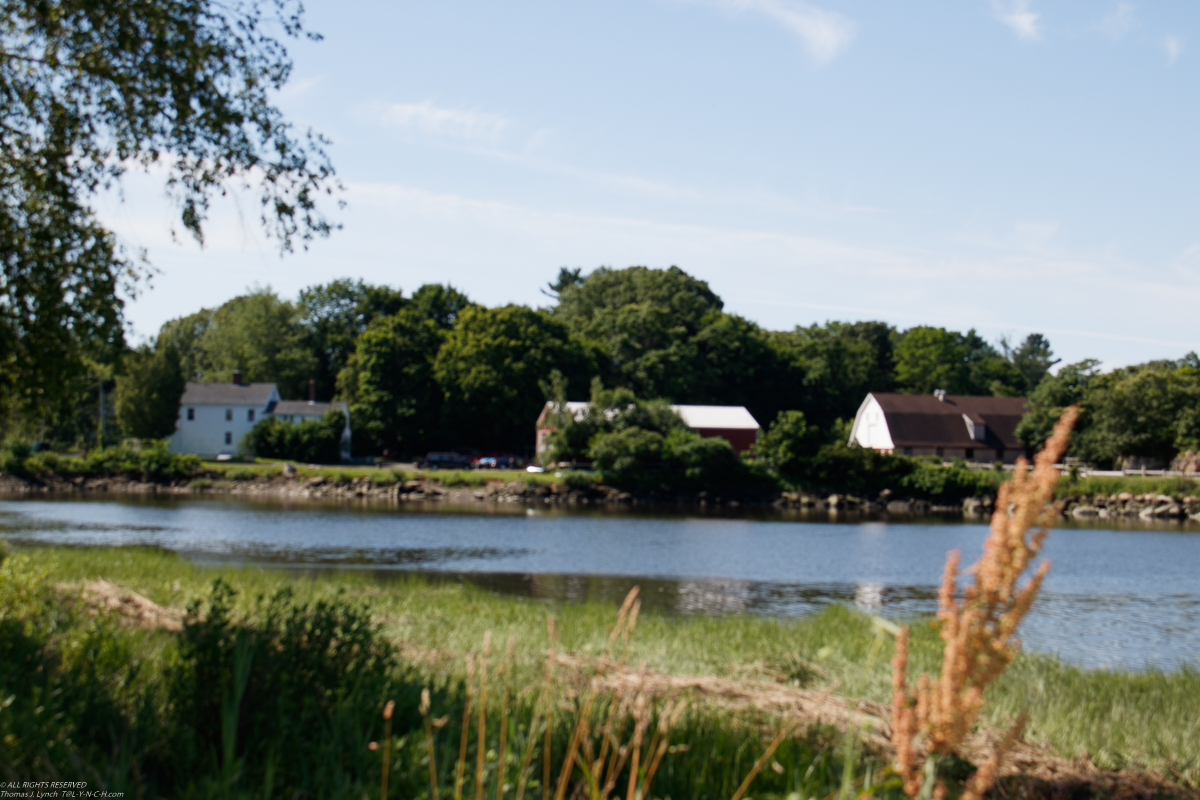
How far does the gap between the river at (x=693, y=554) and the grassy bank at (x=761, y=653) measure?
11.1 ft

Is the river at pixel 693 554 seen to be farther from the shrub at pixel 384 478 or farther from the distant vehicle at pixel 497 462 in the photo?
the distant vehicle at pixel 497 462

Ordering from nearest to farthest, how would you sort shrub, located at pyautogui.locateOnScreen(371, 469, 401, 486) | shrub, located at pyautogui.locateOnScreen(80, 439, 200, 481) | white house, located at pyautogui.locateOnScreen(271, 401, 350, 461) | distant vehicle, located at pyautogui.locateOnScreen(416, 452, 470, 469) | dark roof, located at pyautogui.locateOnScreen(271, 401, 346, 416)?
shrub, located at pyautogui.locateOnScreen(371, 469, 401, 486)
shrub, located at pyautogui.locateOnScreen(80, 439, 200, 481)
distant vehicle, located at pyautogui.locateOnScreen(416, 452, 470, 469)
white house, located at pyautogui.locateOnScreen(271, 401, 350, 461)
dark roof, located at pyautogui.locateOnScreen(271, 401, 346, 416)

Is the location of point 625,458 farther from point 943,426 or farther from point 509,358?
point 943,426

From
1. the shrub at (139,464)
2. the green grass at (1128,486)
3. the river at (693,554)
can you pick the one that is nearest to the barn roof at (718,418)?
the river at (693,554)

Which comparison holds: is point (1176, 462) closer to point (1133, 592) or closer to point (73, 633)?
point (1133, 592)

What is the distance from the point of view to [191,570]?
1883cm

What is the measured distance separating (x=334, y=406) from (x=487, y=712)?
7524cm

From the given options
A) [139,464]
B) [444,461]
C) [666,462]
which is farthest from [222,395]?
[666,462]

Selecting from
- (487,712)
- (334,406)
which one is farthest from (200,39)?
(334,406)

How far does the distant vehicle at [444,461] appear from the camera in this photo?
236ft

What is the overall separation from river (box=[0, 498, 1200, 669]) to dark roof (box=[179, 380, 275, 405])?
1127 inches

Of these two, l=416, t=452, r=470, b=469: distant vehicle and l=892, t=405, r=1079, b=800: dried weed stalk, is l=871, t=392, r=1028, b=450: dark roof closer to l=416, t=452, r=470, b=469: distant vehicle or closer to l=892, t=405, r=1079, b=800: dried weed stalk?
l=416, t=452, r=470, b=469: distant vehicle

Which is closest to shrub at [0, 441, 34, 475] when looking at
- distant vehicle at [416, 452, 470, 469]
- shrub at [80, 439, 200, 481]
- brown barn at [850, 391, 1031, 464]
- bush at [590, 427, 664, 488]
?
shrub at [80, 439, 200, 481]

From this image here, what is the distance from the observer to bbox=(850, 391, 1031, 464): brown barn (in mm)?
82875
